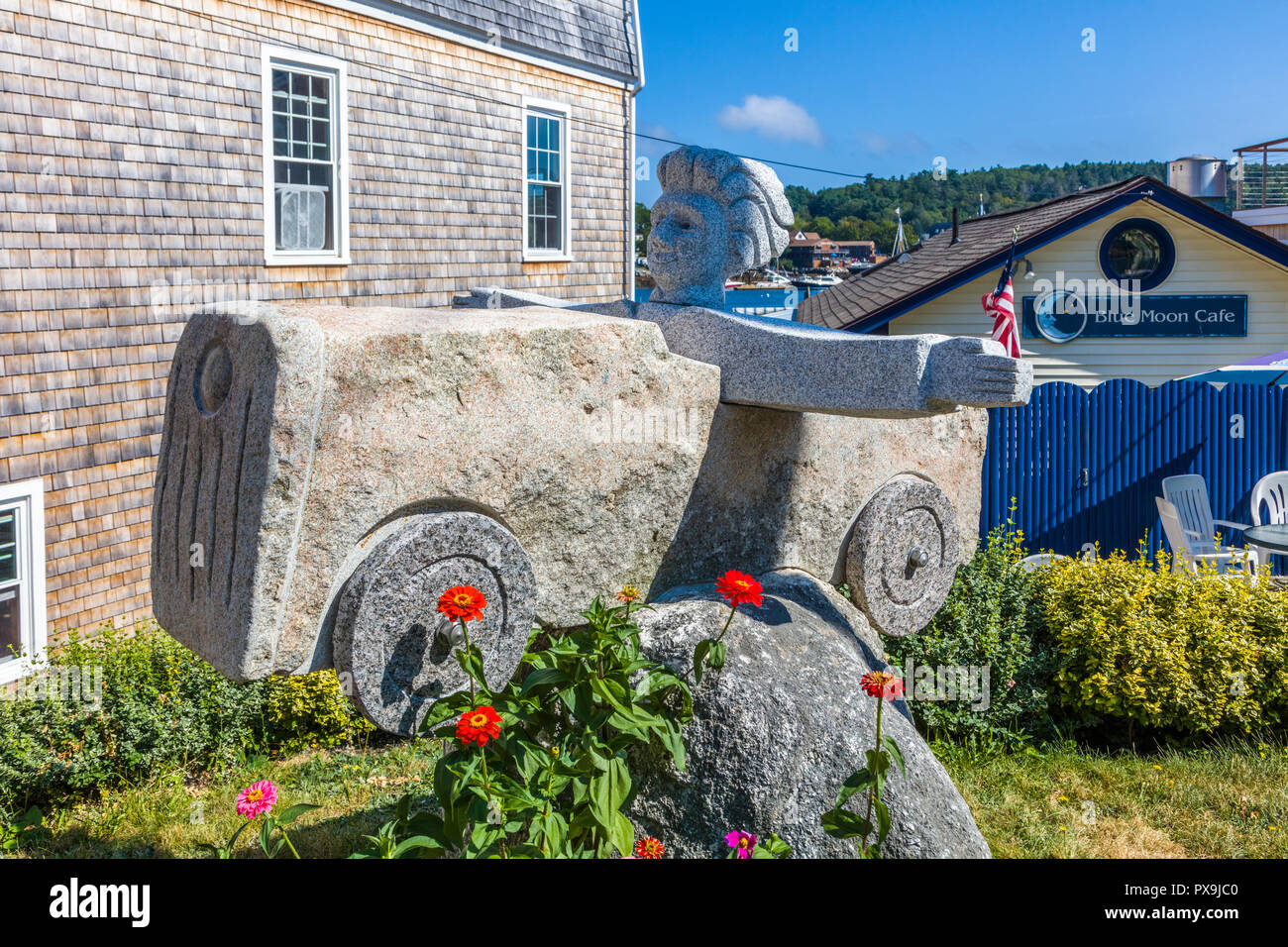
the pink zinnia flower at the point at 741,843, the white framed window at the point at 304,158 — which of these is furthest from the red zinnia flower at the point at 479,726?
the white framed window at the point at 304,158

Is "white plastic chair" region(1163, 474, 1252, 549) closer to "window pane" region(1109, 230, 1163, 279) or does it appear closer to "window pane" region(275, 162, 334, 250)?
"window pane" region(1109, 230, 1163, 279)

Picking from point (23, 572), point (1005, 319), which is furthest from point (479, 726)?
point (1005, 319)

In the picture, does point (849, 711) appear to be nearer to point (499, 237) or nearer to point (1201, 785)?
point (1201, 785)

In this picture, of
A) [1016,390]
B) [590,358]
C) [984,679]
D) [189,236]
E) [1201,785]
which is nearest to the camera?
[1016,390]

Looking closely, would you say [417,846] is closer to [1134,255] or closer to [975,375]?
[975,375]

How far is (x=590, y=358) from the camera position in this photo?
136 inches

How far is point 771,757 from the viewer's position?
141 inches

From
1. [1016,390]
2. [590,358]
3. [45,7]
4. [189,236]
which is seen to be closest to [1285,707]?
[1016,390]

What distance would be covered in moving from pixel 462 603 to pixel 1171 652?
4.36 m

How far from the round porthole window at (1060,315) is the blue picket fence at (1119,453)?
284cm

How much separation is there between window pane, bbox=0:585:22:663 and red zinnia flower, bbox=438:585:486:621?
4672 mm

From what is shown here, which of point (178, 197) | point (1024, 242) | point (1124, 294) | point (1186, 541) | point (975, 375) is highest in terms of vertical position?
point (1024, 242)

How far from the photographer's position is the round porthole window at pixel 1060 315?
12716 mm

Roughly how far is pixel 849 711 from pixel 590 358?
144cm
